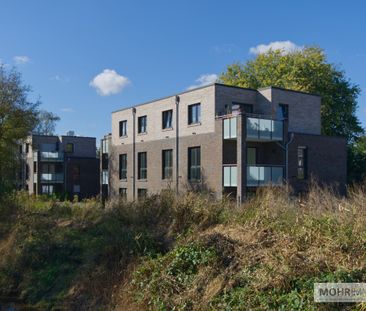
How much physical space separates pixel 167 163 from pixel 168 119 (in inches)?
118

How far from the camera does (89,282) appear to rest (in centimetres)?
1107

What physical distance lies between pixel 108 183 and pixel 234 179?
14.9 metres

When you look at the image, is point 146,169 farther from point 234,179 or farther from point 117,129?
point 234,179

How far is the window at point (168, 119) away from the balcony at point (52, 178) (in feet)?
79.2

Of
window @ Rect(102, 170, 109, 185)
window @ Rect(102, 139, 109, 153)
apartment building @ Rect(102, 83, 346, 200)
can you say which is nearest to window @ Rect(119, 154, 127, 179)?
window @ Rect(102, 170, 109, 185)

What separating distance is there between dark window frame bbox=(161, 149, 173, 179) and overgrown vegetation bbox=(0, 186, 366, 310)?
13.4 m

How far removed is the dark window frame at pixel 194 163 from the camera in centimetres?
2688

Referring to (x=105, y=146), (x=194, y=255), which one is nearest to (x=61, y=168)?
(x=105, y=146)

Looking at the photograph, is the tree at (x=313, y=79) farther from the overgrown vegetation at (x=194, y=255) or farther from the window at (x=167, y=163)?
the overgrown vegetation at (x=194, y=255)

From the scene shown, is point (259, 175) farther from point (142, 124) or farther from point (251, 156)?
point (142, 124)

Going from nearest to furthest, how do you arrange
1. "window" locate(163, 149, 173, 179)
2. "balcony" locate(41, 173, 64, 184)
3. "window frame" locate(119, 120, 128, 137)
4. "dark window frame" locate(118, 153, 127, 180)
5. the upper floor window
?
"window" locate(163, 149, 173, 179)
"dark window frame" locate(118, 153, 127, 180)
"window frame" locate(119, 120, 128, 137)
"balcony" locate(41, 173, 64, 184)
the upper floor window

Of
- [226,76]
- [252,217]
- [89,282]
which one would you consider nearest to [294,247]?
[252,217]

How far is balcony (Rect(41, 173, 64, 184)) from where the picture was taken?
4938 cm

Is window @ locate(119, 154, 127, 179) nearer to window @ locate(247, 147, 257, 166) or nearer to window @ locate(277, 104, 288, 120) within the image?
window @ locate(247, 147, 257, 166)
